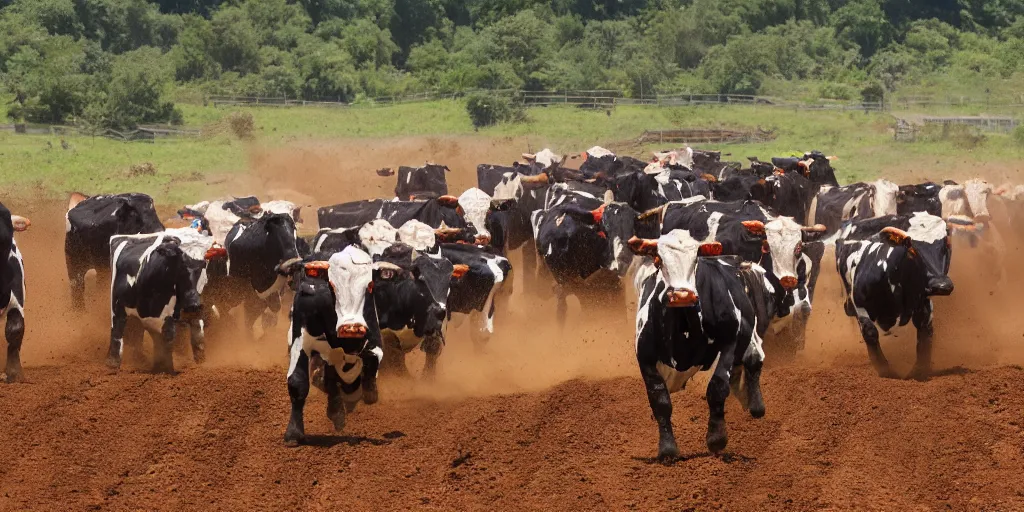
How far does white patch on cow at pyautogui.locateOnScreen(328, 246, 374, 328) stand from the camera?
13.8 meters

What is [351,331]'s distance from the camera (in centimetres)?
1350

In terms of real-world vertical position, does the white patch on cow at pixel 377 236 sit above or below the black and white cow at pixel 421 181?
above

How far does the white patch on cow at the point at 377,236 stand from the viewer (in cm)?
1773

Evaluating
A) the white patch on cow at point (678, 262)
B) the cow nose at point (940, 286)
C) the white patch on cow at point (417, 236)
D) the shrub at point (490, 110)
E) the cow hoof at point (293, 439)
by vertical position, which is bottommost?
the shrub at point (490, 110)

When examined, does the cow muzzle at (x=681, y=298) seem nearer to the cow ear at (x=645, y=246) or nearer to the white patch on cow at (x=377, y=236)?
the cow ear at (x=645, y=246)

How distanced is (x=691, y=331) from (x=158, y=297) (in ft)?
25.6

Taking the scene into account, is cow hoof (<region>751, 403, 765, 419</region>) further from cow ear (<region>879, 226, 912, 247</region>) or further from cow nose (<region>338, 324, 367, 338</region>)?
cow ear (<region>879, 226, 912, 247</region>)

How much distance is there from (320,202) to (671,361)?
28.7 metres

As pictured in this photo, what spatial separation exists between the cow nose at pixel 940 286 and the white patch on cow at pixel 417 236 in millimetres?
5954

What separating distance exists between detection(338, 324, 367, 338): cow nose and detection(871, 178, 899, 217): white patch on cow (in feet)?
42.1

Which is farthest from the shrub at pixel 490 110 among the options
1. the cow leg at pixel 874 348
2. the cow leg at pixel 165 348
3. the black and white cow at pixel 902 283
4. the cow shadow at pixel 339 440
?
the cow shadow at pixel 339 440

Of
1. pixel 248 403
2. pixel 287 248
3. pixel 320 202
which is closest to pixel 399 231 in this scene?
pixel 287 248

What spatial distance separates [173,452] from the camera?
13508 mm

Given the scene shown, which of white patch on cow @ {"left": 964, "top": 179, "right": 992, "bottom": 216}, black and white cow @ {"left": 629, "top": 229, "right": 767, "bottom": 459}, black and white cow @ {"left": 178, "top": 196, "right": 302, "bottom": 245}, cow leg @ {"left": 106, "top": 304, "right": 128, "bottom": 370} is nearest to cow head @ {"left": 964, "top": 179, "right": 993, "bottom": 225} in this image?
white patch on cow @ {"left": 964, "top": 179, "right": 992, "bottom": 216}
